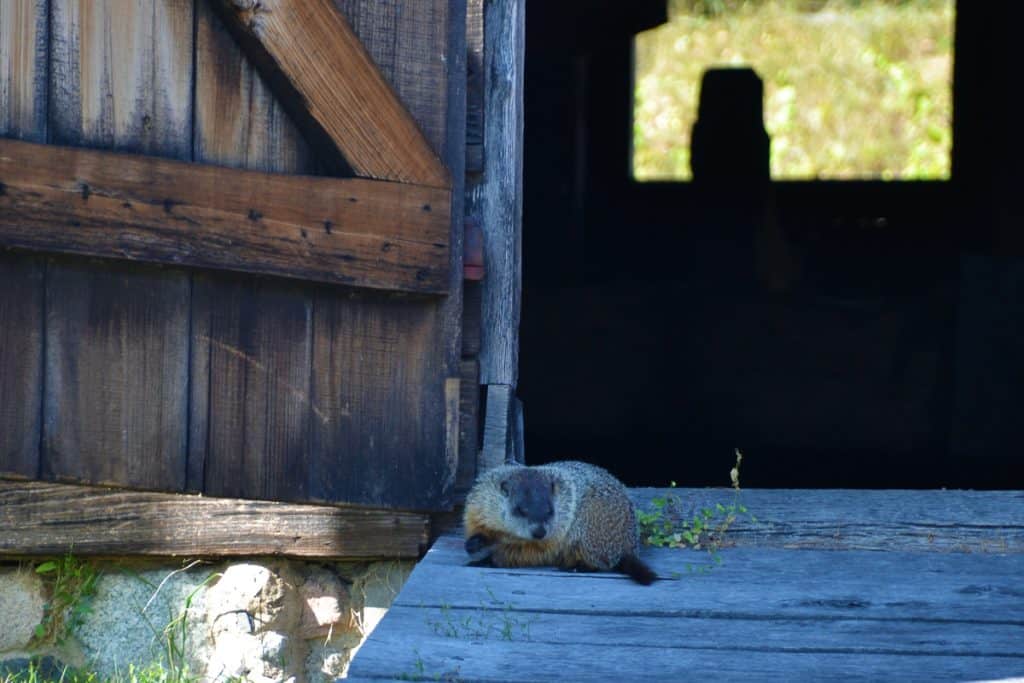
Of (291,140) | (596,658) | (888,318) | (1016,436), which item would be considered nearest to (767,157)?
(888,318)

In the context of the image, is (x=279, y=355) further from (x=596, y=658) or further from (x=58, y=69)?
(x=596, y=658)

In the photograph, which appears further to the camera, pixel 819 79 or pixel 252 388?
pixel 819 79

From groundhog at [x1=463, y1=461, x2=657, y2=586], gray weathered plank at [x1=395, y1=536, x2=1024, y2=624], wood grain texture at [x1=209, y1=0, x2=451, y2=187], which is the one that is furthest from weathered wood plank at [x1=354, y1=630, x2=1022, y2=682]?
wood grain texture at [x1=209, y1=0, x2=451, y2=187]

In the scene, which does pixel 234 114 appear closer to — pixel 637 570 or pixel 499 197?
pixel 499 197

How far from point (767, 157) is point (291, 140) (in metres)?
7.06

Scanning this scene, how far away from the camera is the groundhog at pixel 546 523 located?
166 inches

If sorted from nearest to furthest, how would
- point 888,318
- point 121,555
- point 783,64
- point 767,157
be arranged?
point 121,555
point 888,318
point 767,157
point 783,64

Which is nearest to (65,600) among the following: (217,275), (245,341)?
(245,341)

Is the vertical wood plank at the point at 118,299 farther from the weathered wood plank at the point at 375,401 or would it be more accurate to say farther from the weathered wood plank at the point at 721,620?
the weathered wood plank at the point at 721,620

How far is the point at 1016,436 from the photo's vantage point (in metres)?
8.72

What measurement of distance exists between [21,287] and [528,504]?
67.9 inches

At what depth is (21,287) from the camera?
13.8ft

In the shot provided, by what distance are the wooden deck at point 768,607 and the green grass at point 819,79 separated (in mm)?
13019

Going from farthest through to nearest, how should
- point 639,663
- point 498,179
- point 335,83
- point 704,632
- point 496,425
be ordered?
point 496,425, point 498,179, point 335,83, point 704,632, point 639,663
